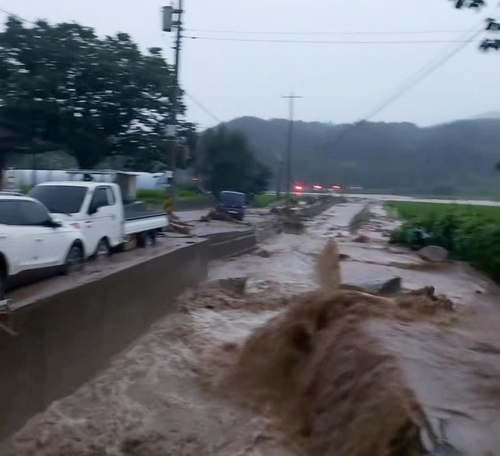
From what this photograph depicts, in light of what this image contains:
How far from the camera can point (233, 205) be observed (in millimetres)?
49156

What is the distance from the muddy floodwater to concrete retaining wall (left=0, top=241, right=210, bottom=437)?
0.66 ft

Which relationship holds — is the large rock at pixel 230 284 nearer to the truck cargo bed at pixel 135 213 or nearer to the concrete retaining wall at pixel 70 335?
the truck cargo bed at pixel 135 213

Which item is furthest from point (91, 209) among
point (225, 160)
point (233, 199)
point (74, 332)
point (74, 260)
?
point (225, 160)

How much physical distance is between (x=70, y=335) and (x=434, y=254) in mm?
22608

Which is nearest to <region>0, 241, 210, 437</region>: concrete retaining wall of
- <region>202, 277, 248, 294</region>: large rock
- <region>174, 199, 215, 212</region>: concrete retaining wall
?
<region>202, 277, 248, 294</region>: large rock

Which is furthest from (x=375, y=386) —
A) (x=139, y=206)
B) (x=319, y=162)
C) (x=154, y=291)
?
(x=319, y=162)

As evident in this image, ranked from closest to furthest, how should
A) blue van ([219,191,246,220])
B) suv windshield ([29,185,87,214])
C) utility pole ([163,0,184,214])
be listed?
suv windshield ([29,185,87,214]), utility pole ([163,0,184,214]), blue van ([219,191,246,220])

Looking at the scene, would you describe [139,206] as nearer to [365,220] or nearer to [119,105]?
[119,105]

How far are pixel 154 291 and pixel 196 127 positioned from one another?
101ft

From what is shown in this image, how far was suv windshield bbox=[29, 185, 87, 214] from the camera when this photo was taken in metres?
18.5

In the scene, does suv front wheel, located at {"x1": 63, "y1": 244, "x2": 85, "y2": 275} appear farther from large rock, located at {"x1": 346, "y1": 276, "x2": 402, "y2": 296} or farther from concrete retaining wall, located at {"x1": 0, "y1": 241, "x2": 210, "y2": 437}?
large rock, located at {"x1": 346, "y1": 276, "x2": 402, "y2": 296}

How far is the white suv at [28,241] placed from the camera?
41.8 feet

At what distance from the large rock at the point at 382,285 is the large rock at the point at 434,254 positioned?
1077 cm

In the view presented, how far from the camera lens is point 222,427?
10.2 m
